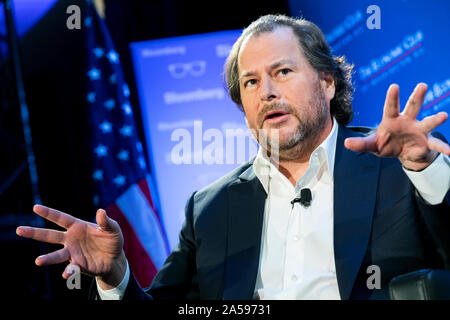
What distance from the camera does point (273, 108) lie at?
1.94 meters

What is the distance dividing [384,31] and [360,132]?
2.74 ft

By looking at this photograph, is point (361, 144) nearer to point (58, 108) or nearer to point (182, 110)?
point (182, 110)

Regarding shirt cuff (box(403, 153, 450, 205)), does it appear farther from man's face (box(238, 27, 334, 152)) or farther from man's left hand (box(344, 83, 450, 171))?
man's face (box(238, 27, 334, 152))

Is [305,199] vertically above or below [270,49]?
below

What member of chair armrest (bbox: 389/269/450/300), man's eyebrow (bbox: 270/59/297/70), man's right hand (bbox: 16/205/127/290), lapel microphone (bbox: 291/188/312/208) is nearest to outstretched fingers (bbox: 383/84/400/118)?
chair armrest (bbox: 389/269/450/300)

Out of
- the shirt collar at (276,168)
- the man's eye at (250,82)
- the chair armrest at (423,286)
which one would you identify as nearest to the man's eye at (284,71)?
the man's eye at (250,82)

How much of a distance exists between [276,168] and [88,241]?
759mm

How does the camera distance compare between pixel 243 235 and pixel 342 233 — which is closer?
pixel 342 233

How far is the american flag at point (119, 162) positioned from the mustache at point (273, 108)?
180cm

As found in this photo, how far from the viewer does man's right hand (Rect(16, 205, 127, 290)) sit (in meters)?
1.55

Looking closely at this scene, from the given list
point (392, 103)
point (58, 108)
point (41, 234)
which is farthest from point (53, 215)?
point (58, 108)

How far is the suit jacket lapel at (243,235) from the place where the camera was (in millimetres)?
1699
